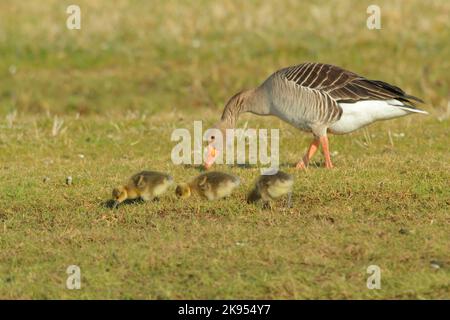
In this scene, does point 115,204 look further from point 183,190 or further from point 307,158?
point 307,158

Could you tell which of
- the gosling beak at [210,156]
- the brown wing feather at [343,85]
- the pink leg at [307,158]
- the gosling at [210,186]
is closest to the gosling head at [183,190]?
the gosling at [210,186]

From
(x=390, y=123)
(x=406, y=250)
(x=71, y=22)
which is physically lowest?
(x=406, y=250)

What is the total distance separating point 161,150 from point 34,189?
2.80 metres

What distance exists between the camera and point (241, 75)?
17.7 metres

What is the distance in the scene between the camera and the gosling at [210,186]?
27.1ft

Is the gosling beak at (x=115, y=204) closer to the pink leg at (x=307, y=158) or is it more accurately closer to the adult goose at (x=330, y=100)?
the adult goose at (x=330, y=100)

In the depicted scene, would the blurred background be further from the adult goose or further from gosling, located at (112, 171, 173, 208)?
gosling, located at (112, 171, 173, 208)

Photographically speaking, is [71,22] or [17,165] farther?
[71,22]

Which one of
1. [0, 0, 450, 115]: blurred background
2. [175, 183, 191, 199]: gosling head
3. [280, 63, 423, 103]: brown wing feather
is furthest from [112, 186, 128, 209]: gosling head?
[0, 0, 450, 115]: blurred background

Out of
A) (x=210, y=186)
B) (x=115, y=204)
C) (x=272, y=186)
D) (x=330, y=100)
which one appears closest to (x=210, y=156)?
(x=330, y=100)

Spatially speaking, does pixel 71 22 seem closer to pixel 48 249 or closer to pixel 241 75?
pixel 241 75

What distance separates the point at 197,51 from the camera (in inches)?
729

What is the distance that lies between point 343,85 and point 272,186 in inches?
83.8

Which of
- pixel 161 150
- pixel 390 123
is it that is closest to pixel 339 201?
pixel 161 150
